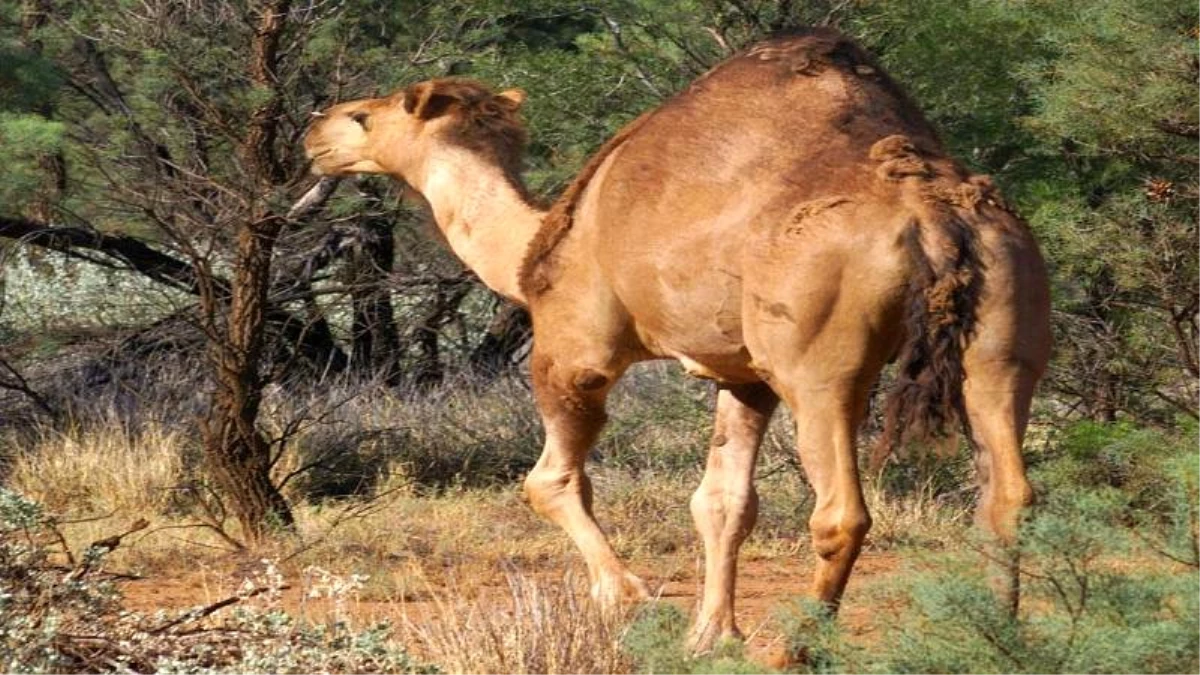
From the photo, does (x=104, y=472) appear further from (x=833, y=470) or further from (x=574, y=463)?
(x=833, y=470)

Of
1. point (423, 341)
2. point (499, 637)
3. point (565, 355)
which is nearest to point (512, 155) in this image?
point (565, 355)

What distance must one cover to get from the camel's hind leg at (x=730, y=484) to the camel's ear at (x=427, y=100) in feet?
7.00

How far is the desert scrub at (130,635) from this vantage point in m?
6.57

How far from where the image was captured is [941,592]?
5.83 meters

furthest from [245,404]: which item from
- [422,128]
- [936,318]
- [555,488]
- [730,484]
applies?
[936,318]

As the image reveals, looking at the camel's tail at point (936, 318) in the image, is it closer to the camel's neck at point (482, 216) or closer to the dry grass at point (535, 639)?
the dry grass at point (535, 639)

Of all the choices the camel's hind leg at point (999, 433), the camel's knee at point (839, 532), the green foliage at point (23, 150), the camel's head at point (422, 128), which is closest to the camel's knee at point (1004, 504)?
the camel's hind leg at point (999, 433)

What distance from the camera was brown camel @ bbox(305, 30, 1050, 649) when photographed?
271 inches

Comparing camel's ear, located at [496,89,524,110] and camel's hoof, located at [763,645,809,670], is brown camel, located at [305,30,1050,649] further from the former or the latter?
camel's hoof, located at [763,645,809,670]

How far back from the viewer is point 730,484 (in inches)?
340

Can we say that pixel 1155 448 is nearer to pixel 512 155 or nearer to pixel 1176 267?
pixel 1176 267

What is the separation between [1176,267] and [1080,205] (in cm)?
108

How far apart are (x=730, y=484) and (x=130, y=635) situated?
2.59 meters

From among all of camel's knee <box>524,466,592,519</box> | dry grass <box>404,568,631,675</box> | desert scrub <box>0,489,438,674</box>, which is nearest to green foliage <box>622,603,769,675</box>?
dry grass <box>404,568,631,675</box>
